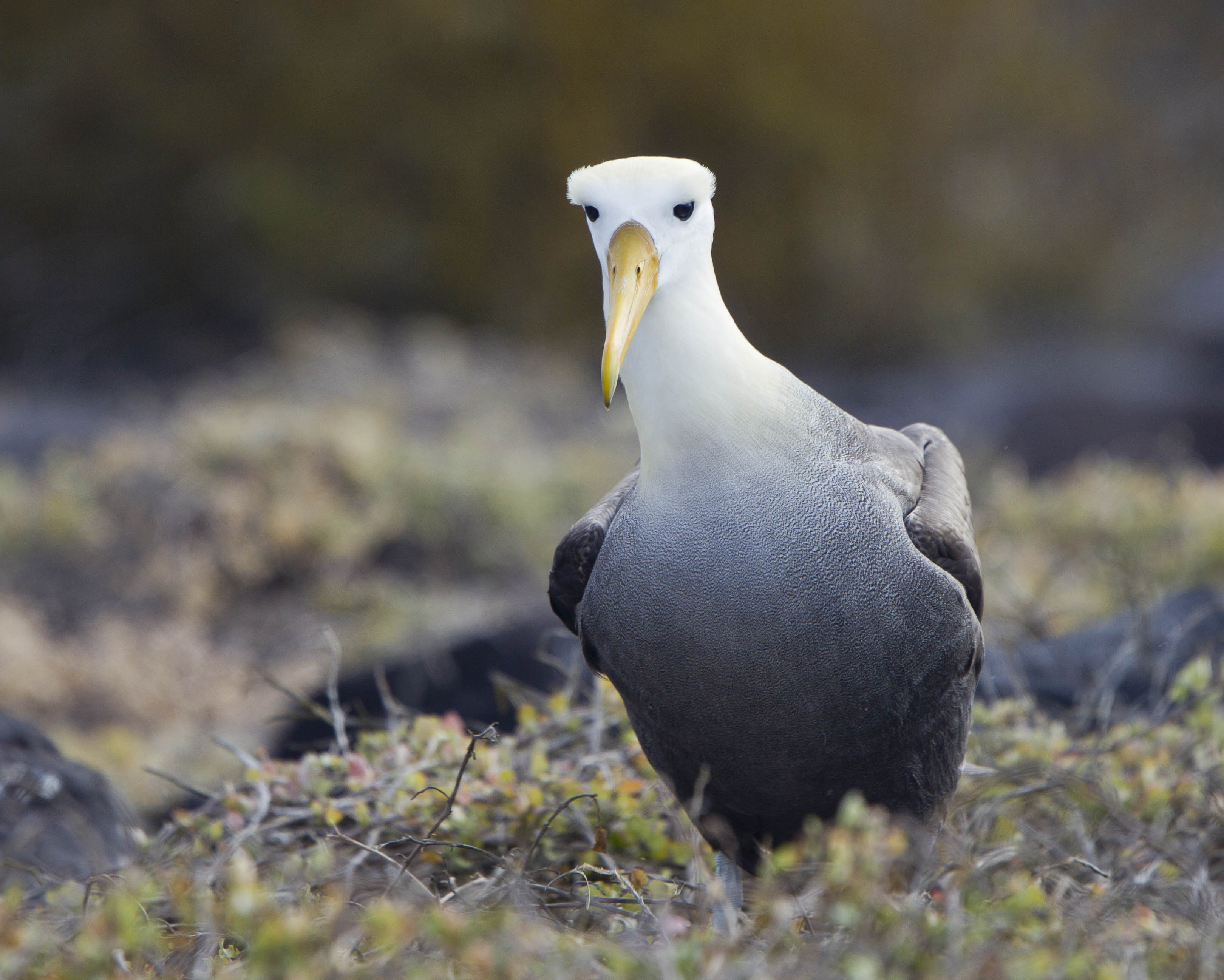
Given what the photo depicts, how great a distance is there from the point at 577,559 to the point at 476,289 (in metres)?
12.3

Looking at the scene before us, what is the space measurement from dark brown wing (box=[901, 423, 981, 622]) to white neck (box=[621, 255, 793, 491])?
15.6 inches

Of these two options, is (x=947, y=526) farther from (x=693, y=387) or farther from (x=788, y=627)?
(x=693, y=387)

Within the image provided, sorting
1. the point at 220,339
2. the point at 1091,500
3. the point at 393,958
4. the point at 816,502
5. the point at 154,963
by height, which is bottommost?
the point at 220,339

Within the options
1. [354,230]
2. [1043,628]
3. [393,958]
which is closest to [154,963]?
[393,958]

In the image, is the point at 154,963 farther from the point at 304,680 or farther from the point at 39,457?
the point at 39,457

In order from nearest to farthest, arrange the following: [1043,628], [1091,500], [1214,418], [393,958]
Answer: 1. [393,958]
2. [1043,628]
3. [1091,500]
4. [1214,418]

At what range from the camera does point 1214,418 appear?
521 inches

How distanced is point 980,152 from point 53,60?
1138cm

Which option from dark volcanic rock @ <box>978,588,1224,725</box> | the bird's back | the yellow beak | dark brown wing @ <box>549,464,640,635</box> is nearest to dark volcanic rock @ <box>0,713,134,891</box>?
dark brown wing @ <box>549,464,640,635</box>

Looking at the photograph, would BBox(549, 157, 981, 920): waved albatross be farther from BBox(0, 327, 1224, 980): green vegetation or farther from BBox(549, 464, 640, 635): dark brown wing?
BBox(0, 327, 1224, 980): green vegetation

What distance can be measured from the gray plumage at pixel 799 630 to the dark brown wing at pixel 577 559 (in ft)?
0.17

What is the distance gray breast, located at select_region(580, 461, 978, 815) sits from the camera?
2623mm

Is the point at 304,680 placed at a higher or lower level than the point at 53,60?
lower

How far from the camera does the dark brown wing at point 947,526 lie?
2748 millimetres
